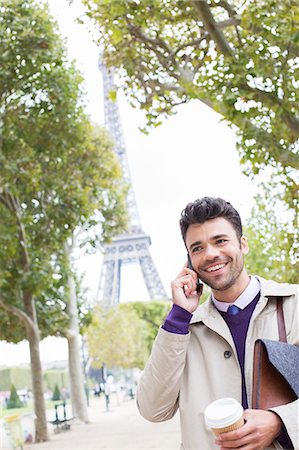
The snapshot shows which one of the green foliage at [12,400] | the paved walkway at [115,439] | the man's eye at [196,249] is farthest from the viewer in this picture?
the green foliage at [12,400]

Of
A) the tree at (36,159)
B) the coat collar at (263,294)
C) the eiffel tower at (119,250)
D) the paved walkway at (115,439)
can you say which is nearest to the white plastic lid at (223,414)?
the coat collar at (263,294)

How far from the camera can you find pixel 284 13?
4.53 meters

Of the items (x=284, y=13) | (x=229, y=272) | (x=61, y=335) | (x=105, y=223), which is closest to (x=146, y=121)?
(x=284, y=13)

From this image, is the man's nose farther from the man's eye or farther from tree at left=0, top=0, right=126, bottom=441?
tree at left=0, top=0, right=126, bottom=441

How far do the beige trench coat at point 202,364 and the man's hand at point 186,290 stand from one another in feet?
0.12

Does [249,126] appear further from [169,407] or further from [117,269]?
[117,269]

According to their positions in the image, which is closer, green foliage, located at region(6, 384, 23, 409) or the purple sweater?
the purple sweater

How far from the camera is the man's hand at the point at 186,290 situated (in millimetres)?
1452

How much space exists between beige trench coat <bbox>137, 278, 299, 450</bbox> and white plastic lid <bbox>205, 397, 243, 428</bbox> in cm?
17

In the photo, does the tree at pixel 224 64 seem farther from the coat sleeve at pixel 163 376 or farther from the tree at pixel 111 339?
the tree at pixel 111 339

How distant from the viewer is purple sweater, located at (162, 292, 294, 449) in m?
1.42

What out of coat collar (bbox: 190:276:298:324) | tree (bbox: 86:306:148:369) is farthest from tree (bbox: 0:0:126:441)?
tree (bbox: 86:306:148:369)

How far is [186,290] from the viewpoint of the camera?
1495 millimetres

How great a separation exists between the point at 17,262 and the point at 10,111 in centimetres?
230
